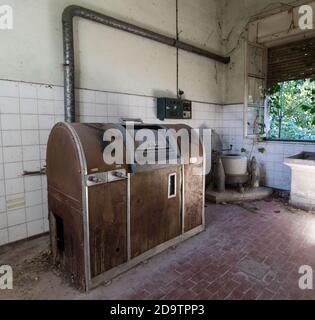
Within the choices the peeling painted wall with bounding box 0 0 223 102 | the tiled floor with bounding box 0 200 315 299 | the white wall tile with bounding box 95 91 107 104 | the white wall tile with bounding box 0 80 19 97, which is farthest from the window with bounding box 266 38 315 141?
the white wall tile with bounding box 0 80 19 97

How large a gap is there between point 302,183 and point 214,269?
9.00ft

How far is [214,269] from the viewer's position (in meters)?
2.49

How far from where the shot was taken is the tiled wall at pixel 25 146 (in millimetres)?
2811

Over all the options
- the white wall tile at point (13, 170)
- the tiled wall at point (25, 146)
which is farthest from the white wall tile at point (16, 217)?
the white wall tile at point (13, 170)

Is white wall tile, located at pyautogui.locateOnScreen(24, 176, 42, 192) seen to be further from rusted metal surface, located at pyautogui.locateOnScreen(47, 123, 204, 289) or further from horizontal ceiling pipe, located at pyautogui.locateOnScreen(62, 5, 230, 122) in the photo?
horizontal ceiling pipe, located at pyautogui.locateOnScreen(62, 5, 230, 122)

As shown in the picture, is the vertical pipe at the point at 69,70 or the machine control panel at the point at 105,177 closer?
the machine control panel at the point at 105,177

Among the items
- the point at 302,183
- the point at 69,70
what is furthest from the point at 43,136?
the point at 302,183

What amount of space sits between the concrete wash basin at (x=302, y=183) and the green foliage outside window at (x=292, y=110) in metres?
1.00

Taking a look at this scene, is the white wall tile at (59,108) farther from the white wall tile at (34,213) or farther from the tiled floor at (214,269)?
the tiled floor at (214,269)

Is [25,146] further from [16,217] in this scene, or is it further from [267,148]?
[267,148]

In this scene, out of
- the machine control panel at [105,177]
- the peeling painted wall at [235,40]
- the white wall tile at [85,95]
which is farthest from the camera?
the peeling painted wall at [235,40]

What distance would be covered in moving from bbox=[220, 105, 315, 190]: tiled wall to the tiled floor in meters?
1.54

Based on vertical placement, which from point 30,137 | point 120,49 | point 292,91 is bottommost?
point 30,137

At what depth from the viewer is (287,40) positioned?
4902 millimetres
